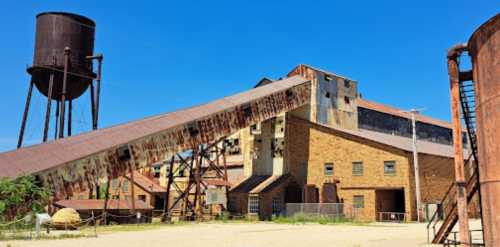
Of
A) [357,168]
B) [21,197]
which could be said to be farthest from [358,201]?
[21,197]

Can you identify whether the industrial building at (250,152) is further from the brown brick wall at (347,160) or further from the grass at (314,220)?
the grass at (314,220)

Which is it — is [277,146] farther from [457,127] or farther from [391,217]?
[457,127]

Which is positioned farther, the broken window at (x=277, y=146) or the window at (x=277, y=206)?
the broken window at (x=277, y=146)

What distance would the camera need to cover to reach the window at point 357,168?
36.8m

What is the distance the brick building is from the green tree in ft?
65.6

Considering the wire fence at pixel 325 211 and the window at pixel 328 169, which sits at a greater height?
the window at pixel 328 169

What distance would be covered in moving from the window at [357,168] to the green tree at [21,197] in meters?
22.4

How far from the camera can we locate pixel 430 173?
36.5 metres

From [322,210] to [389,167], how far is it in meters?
5.76

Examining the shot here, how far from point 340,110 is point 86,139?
928 inches

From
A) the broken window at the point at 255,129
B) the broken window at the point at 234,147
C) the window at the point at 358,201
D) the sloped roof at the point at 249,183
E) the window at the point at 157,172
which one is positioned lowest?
the window at the point at 358,201

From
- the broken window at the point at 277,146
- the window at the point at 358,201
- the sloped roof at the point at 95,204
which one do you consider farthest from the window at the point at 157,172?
the window at the point at 358,201

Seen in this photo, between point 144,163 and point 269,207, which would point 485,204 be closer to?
point 144,163

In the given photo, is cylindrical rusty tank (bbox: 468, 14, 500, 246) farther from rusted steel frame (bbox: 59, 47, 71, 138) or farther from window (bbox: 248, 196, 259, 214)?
rusted steel frame (bbox: 59, 47, 71, 138)
